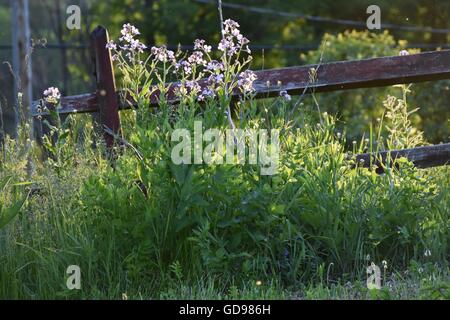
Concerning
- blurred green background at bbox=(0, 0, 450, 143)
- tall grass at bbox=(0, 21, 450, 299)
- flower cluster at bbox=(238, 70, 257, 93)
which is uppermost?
blurred green background at bbox=(0, 0, 450, 143)

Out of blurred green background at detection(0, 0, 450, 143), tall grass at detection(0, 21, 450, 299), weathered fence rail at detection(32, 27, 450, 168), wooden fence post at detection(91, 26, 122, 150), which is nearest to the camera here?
tall grass at detection(0, 21, 450, 299)

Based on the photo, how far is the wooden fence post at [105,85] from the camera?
685 cm

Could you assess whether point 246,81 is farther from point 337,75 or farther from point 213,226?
point 337,75

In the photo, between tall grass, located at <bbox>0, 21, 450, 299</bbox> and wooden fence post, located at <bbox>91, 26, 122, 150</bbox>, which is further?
wooden fence post, located at <bbox>91, 26, 122, 150</bbox>

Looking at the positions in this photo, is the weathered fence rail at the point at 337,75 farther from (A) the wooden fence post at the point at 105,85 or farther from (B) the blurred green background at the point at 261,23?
(B) the blurred green background at the point at 261,23

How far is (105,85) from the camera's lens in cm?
695

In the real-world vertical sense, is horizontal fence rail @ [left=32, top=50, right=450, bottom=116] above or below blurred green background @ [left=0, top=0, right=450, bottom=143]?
below

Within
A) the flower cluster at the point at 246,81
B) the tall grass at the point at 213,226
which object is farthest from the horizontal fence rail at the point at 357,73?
the tall grass at the point at 213,226

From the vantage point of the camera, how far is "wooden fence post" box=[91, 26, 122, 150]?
685cm

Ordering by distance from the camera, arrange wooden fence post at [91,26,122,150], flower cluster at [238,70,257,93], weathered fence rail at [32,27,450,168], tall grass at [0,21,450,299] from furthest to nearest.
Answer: wooden fence post at [91,26,122,150] → weathered fence rail at [32,27,450,168] → flower cluster at [238,70,257,93] → tall grass at [0,21,450,299]

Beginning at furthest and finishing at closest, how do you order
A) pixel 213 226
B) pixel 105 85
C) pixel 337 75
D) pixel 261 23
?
1. pixel 261 23
2. pixel 105 85
3. pixel 337 75
4. pixel 213 226

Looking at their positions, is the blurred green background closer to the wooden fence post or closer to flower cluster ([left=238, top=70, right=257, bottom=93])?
the wooden fence post

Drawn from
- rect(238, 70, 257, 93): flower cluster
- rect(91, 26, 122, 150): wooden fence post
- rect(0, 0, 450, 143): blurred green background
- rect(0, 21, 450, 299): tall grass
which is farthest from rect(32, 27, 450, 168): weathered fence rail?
rect(0, 0, 450, 143): blurred green background

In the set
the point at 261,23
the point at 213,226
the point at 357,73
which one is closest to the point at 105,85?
the point at 357,73
